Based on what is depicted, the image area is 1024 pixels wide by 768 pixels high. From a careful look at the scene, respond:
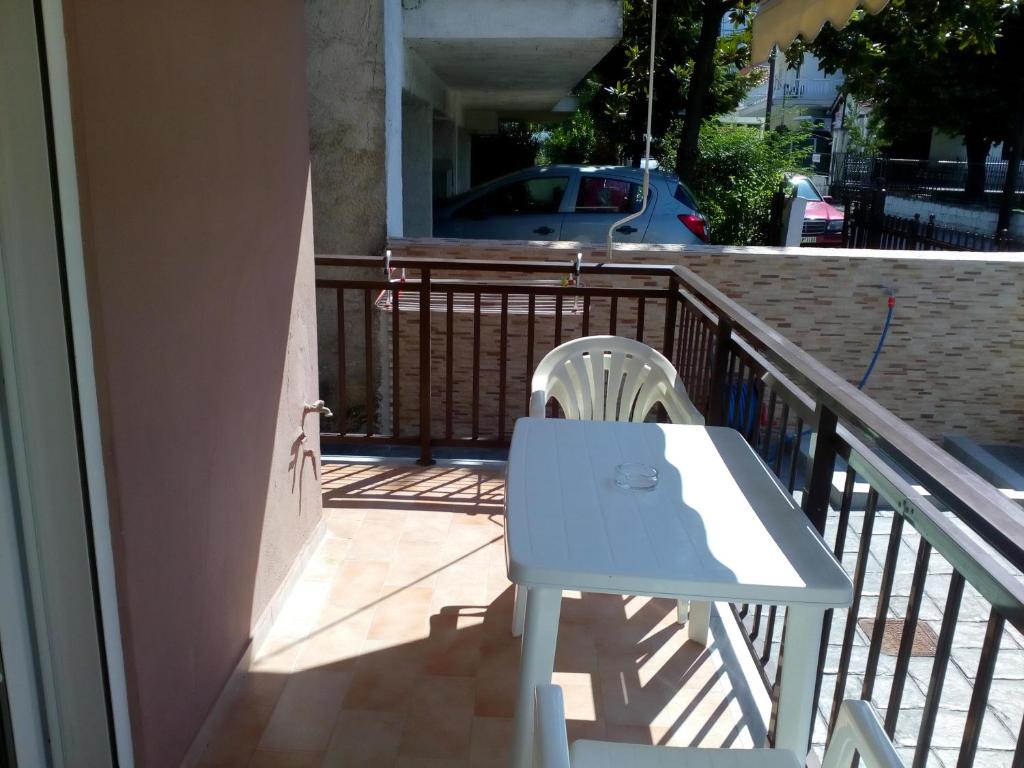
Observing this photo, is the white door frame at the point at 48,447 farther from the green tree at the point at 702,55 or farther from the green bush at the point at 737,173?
the green bush at the point at 737,173

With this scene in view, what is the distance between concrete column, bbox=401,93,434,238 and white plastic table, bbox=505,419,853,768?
7280 millimetres

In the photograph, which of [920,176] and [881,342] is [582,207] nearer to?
[881,342]

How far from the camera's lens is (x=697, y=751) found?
1385 millimetres

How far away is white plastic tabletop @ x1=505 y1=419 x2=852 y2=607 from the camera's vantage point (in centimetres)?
151

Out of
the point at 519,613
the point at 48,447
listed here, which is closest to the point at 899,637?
the point at 519,613

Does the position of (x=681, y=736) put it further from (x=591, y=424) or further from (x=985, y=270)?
(x=985, y=270)

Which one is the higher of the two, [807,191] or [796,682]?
[807,191]

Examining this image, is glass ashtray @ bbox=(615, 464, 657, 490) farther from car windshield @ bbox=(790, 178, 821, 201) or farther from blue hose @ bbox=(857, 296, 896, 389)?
car windshield @ bbox=(790, 178, 821, 201)

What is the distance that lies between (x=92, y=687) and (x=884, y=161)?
2230cm

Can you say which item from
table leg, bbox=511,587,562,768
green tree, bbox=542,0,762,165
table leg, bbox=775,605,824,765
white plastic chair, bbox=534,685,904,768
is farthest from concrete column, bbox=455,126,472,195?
white plastic chair, bbox=534,685,904,768

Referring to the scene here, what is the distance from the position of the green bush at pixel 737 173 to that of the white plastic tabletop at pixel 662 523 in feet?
30.8

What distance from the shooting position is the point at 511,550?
5.22ft

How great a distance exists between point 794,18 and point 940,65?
15913 millimetres

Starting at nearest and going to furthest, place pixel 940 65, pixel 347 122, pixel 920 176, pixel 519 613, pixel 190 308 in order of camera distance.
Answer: pixel 190 308 < pixel 519 613 < pixel 347 122 < pixel 940 65 < pixel 920 176
